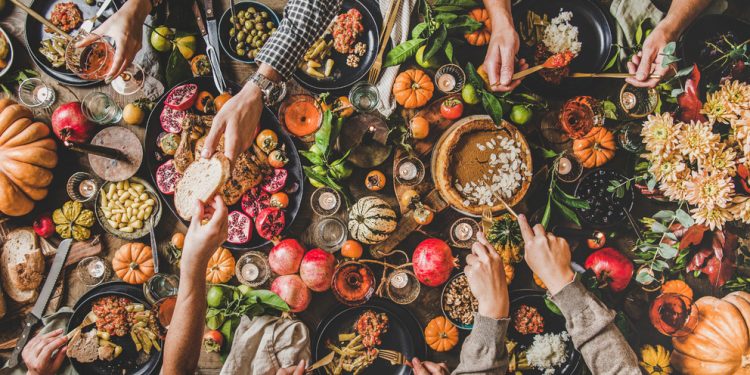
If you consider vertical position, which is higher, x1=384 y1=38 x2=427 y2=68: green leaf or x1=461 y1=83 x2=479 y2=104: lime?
x1=384 y1=38 x2=427 y2=68: green leaf

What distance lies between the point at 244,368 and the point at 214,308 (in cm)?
40

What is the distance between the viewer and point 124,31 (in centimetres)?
233

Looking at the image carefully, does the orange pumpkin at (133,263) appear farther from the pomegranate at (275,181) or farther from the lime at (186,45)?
the lime at (186,45)

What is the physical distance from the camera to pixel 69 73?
8.49ft

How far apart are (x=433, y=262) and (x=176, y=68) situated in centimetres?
204

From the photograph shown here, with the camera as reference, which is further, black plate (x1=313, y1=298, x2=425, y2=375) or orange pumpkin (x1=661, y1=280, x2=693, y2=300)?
black plate (x1=313, y1=298, x2=425, y2=375)

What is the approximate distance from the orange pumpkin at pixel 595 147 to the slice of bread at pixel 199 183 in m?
2.16

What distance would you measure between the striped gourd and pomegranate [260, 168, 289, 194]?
1.56 ft

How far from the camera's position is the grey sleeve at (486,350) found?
209cm

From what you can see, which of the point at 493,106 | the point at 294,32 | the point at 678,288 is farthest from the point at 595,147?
the point at 294,32

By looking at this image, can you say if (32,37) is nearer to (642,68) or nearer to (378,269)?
(378,269)

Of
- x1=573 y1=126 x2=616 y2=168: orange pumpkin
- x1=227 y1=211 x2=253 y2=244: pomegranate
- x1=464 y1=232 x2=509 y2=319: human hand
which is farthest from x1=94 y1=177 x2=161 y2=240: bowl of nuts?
x1=573 y1=126 x2=616 y2=168: orange pumpkin

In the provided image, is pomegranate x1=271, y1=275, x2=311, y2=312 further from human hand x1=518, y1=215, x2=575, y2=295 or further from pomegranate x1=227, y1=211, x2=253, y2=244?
human hand x1=518, y1=215, x2=575, y2=295

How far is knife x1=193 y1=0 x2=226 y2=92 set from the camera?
99.7 inches
